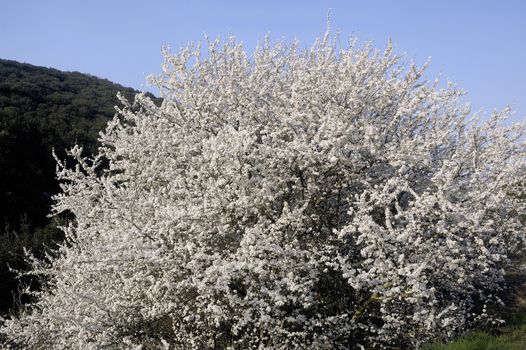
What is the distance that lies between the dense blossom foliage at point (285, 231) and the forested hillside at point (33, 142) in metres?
5.27

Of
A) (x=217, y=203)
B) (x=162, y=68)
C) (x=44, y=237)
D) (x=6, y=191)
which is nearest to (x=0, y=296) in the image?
(x=44, y=237)

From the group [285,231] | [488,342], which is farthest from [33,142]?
[488,342]

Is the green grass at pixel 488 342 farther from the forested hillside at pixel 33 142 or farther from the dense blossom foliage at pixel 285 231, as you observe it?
the forested hillside at pixel 33 142

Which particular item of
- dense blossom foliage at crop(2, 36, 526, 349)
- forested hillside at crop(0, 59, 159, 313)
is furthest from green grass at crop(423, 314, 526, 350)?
forested hillside at crop(0, 59, 159, 313)

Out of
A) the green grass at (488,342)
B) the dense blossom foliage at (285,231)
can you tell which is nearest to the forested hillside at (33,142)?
the dense blossom foliage at (285,231)

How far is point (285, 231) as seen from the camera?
646 cm

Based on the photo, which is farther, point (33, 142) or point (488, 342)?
point (33, 142)

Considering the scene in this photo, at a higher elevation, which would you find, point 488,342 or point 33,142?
point 33,142

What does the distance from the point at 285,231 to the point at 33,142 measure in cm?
2049

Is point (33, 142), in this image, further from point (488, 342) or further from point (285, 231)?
point (488, 342)

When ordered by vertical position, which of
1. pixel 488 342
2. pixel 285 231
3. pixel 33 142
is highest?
pixel 33 142

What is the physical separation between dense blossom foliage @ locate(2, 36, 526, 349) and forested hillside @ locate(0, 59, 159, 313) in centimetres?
527

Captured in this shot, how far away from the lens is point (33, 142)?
2341 centimetres

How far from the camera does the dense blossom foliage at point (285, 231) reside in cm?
591
